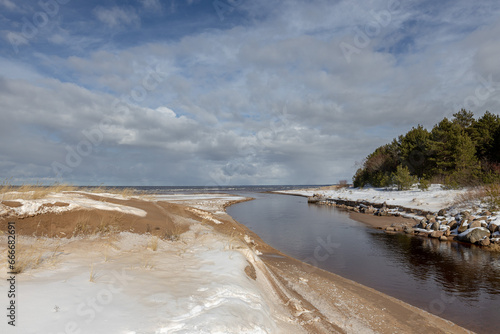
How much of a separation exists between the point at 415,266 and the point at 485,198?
45.5 feet

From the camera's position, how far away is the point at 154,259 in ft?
22.8

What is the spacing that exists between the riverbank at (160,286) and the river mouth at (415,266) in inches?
51.8

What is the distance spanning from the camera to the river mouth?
26.5 feet

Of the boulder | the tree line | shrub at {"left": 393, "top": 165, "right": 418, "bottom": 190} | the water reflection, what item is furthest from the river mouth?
shrub at {"left": 393, "top": 165, "right": 418, "bottom": 190}

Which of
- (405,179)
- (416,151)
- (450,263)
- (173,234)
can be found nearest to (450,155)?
(405,179)

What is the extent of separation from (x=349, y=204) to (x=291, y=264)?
33.4m

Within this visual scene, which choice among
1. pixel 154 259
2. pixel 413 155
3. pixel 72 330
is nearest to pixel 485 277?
pixel 154 259

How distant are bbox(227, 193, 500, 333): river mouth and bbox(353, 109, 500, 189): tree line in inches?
584

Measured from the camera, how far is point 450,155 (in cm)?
3784

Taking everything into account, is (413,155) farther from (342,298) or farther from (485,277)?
(342,298)

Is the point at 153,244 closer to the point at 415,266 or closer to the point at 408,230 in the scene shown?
the point at 415,266

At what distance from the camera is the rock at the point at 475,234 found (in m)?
16.0

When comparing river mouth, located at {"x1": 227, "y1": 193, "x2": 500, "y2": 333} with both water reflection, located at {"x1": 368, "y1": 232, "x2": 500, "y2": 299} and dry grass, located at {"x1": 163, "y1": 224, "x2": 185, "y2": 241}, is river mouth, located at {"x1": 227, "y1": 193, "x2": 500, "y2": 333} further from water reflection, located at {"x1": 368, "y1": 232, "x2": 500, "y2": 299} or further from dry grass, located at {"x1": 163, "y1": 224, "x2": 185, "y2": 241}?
dry grass, located at {"x1": 163, "y1": 224, "x2": 185, "y2": 241}

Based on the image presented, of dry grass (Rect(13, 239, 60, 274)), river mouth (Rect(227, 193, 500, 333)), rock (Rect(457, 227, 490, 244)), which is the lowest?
river mouth (Rect(227, 193, 500, 333))
